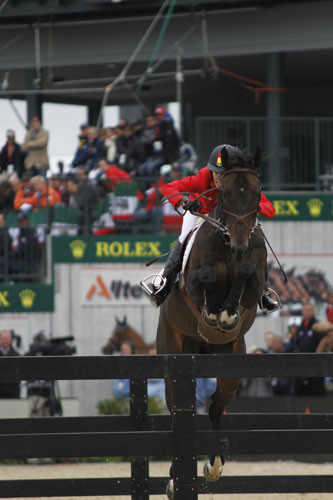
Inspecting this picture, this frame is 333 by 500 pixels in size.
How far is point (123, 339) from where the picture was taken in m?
15.3

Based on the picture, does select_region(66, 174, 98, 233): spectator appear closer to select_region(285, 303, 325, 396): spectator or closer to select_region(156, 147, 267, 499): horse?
select_region(285, 303, 325, 396): spectator

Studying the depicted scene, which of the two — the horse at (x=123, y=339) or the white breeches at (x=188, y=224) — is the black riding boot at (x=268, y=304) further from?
the horse at (x=123, y=339)

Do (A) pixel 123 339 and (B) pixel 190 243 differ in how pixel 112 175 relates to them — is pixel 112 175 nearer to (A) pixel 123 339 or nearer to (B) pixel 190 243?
(A) pixel 123 339

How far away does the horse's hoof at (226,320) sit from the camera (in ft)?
22.4

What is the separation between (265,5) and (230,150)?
13.2m

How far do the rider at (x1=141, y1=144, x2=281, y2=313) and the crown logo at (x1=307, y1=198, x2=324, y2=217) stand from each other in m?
8.11

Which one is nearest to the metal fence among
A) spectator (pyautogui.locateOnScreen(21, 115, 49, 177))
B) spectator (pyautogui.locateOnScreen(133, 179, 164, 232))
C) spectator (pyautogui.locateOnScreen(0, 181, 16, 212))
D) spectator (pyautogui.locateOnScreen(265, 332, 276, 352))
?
spectator (pyautogui.locateOnScreen(133, 179, 164, 232))

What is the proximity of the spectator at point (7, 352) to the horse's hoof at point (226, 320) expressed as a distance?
804 centimetres

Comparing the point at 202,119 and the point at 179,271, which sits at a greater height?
the point at 202,119

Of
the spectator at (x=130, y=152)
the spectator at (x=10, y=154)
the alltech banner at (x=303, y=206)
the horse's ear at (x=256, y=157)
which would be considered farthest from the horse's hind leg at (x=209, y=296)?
the spectator at (x=10, y=154)

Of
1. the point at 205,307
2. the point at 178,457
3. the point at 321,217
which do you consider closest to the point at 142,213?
the point at 321,217

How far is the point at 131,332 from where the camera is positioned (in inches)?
603

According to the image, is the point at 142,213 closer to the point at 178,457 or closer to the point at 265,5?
the point at 265,5

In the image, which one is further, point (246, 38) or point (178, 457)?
point (246, 38)
